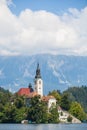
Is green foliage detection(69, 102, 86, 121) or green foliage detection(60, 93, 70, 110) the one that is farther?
green foliage detection(60, 93, 70, 110)

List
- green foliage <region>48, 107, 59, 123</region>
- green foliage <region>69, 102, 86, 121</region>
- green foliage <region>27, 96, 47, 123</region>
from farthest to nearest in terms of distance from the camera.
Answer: green foliage <region>69, 102, 86, 121</region> < green foliage <region>48, 107, 59, 123</region> < green foliage <region>27, 96, 47, 123</region>

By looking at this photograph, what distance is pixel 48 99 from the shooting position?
12338 centimetres

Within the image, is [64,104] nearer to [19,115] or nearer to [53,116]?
[53,116]

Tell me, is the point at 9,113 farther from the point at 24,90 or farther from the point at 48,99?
the point at 24,90

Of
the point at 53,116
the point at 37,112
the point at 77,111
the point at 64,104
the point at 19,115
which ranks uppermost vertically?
the point at 64,104

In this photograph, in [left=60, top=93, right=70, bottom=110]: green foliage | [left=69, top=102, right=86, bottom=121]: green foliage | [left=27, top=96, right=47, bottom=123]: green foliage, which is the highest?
[left=60, top=93, right=70, bottom=110]: green foliage

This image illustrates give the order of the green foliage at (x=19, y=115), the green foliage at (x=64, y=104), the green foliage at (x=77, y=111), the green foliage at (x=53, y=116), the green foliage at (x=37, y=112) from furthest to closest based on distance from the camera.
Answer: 1. the green foliage at (x=64, y=104)
2. the green foliage at (x=77, y=111)
3. the green foliage at (x=53, y=116)
4. the green foliage at (x=19, y=115)
5. the green foliage at (x=37, y=112)

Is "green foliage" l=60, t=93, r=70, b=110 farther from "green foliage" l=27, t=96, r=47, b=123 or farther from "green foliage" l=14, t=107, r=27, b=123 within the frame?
"green foliage" l=27, t=96, r=47, b=123

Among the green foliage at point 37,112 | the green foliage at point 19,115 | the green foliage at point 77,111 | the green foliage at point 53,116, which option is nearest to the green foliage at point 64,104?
the green foliage at point 77,111

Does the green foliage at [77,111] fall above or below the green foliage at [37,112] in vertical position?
above

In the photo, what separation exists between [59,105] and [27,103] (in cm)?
764

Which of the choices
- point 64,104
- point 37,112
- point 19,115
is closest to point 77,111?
point 64,104

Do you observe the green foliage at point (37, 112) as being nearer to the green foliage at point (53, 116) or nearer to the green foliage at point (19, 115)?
the green foliage at point (19, 115)

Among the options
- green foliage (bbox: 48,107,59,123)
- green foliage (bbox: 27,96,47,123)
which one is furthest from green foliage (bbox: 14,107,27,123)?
green foliage (bbox: 48,107,59,123)
